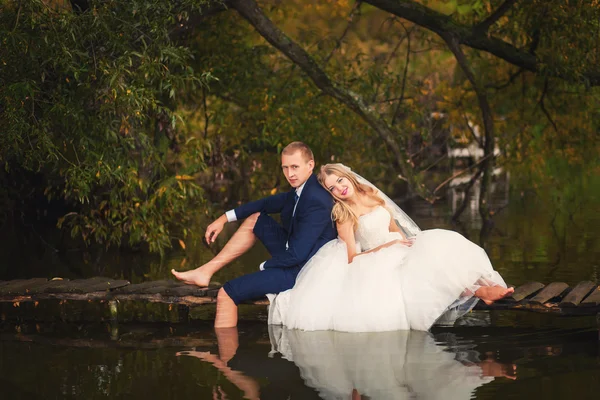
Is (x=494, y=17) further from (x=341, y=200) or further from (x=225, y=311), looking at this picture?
(x=225, y=311)

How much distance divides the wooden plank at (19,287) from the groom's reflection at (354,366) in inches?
78.6

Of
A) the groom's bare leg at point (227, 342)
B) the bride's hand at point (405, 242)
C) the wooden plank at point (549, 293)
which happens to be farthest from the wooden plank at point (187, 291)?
the wooden plank at point (549, 293)

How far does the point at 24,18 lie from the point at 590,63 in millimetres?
9296

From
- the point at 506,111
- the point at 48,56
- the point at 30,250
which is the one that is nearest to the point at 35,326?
the point at 48,56

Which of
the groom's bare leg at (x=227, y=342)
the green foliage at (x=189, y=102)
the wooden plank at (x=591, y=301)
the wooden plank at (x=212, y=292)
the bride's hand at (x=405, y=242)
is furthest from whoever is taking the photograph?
the green foliage at (x=189, y=102)

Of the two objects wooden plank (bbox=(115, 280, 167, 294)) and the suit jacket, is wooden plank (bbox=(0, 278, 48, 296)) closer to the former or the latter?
wooden plank (bbox=(115, 280, 167, 294))

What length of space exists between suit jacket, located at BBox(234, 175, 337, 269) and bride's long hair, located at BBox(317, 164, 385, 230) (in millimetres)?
73

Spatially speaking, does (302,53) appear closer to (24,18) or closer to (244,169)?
(24,18)

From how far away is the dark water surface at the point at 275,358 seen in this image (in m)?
6.10

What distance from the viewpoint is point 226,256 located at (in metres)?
8.81

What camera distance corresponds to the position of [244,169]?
23.6 metres

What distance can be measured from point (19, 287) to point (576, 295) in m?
4.78

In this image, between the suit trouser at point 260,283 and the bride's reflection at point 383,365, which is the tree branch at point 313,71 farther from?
the bride's reflection at point 383,365

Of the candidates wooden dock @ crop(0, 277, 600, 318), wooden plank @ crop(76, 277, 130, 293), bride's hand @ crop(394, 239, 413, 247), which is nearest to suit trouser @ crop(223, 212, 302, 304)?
wooden dock @ crop(0, 277, 600, 318)
